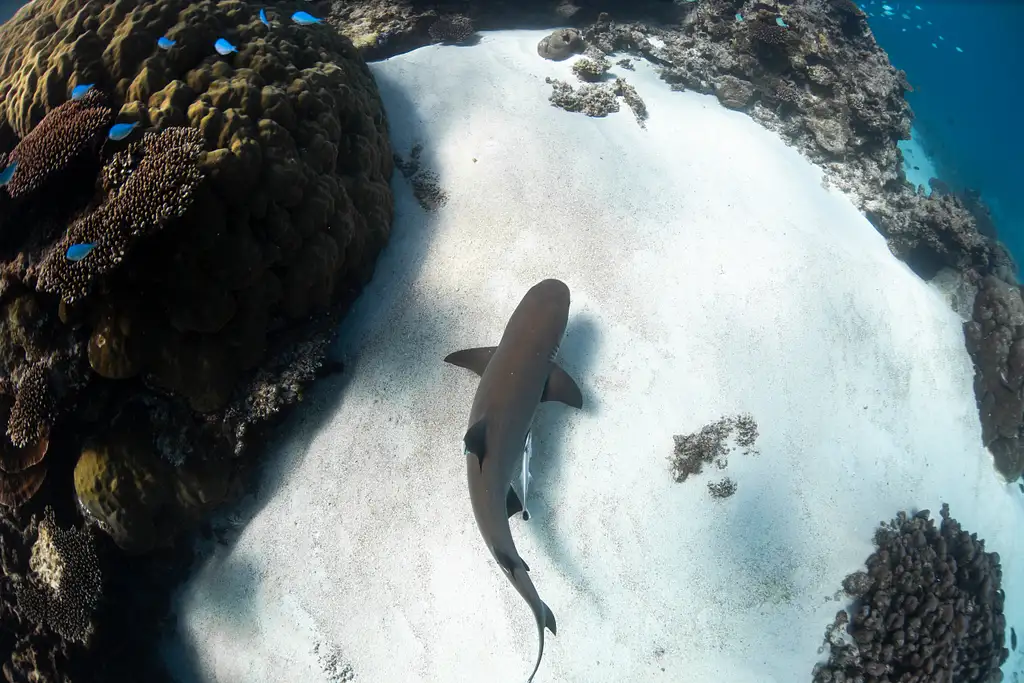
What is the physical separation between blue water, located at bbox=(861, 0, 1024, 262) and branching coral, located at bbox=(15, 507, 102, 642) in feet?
84.7

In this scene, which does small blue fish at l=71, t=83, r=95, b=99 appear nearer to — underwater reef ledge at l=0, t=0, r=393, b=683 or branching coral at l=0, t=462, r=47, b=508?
underwater reef ledge at l=0, t=0, r=393, b=683

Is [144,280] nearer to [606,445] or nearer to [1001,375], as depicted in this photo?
[606,445]

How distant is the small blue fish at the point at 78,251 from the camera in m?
3.63

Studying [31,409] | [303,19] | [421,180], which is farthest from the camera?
[421,180]

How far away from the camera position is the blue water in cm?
2038

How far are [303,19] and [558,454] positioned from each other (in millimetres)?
5263

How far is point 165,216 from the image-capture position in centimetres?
376

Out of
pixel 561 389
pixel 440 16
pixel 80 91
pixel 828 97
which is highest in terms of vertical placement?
pixel 80 91

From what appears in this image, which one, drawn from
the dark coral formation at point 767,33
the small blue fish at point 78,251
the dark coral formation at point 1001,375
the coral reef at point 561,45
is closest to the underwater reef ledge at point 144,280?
the small blue fish at point 78,251

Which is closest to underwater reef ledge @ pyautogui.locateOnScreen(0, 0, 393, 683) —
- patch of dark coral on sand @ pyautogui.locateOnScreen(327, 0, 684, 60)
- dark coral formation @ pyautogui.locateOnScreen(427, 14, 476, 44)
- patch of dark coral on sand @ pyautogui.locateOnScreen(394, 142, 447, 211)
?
patch of dark coral on sand @ pyautogui.locateOnScreen(394, 142, 447, 211)

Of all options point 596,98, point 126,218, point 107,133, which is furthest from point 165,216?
point 596,98

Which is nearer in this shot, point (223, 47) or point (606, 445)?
point (223, 47)

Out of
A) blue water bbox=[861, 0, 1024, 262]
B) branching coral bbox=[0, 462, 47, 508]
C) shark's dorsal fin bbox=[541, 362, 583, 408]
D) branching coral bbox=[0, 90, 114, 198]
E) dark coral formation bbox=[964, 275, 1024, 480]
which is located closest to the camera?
branching coral bbox=[0, 90, 114, 198]

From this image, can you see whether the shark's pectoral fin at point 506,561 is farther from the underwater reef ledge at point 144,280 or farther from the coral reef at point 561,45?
the coral reef at point 561,45
